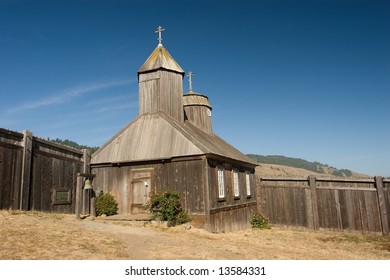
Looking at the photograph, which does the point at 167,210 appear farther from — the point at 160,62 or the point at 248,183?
the point at 160,62

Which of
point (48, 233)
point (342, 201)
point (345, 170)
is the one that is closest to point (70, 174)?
point (48, 233)

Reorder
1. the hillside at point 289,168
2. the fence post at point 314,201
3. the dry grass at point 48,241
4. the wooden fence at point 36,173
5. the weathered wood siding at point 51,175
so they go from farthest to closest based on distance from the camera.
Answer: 1. the hillside at point 289,168
2. the fence post at point 314,201
3. the weathered wood siding at point 51,175
4. the wooden fence at point 36,173
5. the dry grass at point 48,241

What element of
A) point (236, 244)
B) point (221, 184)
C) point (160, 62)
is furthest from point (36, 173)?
point (160, 62)

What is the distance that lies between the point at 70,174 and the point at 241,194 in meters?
10.4

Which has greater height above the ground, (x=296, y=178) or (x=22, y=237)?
(x=296, y=178)

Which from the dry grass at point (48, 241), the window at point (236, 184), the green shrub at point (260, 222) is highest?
the window at point (236, 184)

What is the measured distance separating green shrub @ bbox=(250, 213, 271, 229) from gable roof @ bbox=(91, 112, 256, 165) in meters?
5.86

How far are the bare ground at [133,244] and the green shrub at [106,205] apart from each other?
66.3 inches

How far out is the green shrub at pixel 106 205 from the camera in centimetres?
1622

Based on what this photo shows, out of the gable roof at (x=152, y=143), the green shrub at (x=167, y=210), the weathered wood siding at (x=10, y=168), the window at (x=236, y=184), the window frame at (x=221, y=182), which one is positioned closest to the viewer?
the weathered wood siding at (x=10, y=168)

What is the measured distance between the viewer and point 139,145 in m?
17.1

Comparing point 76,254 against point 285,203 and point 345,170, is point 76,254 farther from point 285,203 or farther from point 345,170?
point 345,170

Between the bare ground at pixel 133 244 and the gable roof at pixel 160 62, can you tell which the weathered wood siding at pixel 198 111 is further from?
the bare ground at pixel 133 244

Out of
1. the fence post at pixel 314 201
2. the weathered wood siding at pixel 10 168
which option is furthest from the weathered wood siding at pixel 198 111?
the weathered wood siding at pixel 10 168
